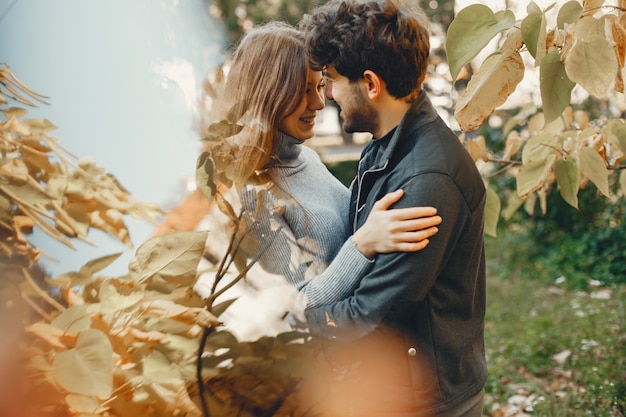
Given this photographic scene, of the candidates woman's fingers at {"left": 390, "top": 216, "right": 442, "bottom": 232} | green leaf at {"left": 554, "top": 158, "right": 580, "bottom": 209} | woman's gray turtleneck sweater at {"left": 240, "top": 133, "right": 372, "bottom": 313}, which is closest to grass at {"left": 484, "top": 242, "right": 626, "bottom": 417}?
green leaf at {"left": 554, "top": 158, "right": 580, "bottom": 209}

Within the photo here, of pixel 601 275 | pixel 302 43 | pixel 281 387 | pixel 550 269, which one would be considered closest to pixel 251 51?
pixel 302 43

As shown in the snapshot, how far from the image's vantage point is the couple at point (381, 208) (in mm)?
1317

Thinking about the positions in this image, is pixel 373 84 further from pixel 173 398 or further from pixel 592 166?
pixel 173 398

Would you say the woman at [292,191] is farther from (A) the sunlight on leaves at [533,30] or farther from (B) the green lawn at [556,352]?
(B) the green lawn at [556,352]

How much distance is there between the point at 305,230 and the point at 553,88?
0.52m

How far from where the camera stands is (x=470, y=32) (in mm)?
1026

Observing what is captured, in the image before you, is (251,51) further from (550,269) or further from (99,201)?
(550,269)

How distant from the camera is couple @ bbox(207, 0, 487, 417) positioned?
132cm

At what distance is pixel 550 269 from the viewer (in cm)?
606

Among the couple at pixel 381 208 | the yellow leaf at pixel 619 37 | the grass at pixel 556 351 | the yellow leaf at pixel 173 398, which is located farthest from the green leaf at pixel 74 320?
the grass at pixel 556 351

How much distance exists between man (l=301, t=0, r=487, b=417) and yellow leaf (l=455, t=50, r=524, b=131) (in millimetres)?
261

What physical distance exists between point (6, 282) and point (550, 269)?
19.9 feet

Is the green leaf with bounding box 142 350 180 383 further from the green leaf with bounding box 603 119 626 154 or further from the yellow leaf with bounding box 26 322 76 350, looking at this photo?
the green leaf with bounding box 603 119 626 154

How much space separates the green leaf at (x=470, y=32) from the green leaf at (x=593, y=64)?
119mm
